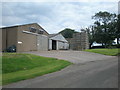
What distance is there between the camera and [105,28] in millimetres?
65062

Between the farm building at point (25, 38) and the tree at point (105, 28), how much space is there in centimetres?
3016

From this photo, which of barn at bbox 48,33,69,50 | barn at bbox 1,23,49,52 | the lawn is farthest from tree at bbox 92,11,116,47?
the lawn

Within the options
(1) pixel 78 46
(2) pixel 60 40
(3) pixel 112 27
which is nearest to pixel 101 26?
(3) pixel 112 27

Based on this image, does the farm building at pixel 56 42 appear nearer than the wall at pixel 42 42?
No

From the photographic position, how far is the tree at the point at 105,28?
61.7 meters

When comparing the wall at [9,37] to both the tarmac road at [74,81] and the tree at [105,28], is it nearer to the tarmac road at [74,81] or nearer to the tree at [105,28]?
the tarmac road at [74,81]

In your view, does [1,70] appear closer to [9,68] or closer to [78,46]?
[9,68]

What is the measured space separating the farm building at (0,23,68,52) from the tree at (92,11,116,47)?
30160mm

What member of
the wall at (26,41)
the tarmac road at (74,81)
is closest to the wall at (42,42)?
the wall at (26,41)

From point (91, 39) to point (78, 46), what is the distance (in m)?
15.6

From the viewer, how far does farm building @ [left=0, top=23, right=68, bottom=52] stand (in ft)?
99.5

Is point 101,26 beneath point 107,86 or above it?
above

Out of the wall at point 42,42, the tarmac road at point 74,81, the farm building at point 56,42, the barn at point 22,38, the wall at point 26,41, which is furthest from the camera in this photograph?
the farm building at point 56,42

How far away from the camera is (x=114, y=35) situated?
60.0 meters
